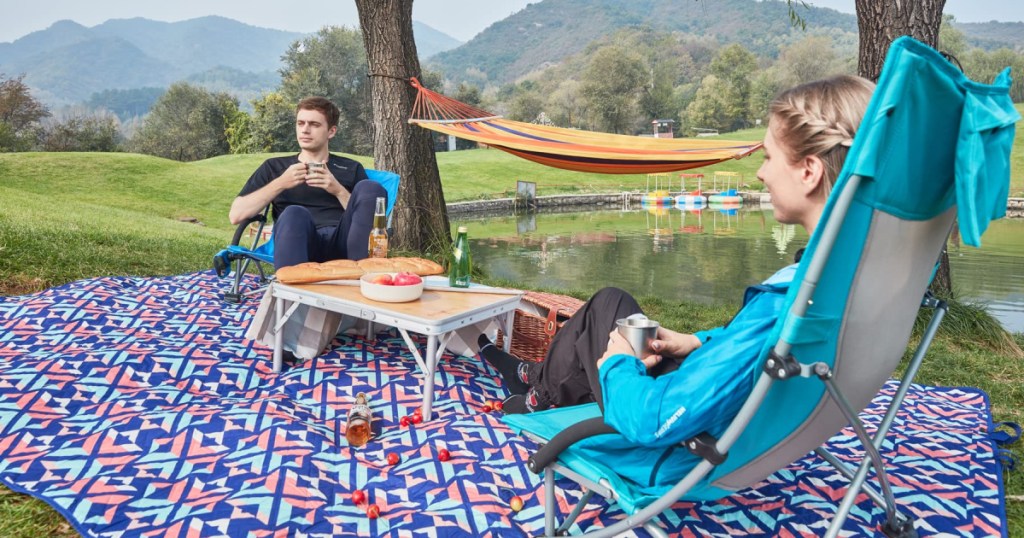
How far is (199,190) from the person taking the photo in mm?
19219

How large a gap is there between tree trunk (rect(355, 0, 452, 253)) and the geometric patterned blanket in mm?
2458

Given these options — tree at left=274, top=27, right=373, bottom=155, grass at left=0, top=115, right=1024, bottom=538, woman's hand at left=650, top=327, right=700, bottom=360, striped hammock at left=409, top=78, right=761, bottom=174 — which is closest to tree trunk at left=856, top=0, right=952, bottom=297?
grass at left=0, top=115, right=1024, bottom=538

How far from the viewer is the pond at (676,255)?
9.05 meters

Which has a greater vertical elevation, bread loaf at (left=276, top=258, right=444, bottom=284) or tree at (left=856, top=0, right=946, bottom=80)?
tree at (left=856, top=0, right=946, bottom=80)

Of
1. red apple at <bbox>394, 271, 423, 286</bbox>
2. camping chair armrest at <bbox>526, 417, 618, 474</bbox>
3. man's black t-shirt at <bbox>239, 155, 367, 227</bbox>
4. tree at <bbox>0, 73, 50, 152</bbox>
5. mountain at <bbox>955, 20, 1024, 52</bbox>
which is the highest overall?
mountain at <bbox>955, 20, 1024, 52</bbox>

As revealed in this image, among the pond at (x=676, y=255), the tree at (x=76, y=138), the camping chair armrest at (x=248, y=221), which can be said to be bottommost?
the pond at (x=676, y=255)

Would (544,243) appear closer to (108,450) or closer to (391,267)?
(391,267)

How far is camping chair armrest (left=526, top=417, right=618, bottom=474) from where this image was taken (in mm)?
1404

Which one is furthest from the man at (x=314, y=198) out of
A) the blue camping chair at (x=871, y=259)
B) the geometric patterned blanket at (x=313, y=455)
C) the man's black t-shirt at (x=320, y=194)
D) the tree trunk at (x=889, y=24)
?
the tree trunk at (x=889, y=24)

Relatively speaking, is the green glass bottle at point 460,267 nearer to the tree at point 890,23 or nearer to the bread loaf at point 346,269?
Result: the bread loaf at point 346,269

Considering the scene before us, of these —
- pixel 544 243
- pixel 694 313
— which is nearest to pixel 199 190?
pixel 544 243

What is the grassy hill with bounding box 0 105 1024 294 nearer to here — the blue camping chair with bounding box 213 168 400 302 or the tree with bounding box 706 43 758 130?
the blue camping chair with bounding box 213 168 400 302

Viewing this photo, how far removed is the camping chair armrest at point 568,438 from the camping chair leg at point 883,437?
448 millimetres

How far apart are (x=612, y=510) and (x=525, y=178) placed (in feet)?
94.7
